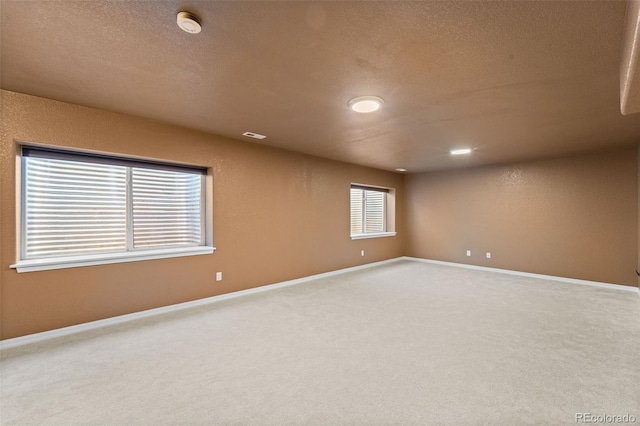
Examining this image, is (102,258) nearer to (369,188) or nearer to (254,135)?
(254,135)

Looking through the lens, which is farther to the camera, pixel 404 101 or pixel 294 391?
pixel 404 101

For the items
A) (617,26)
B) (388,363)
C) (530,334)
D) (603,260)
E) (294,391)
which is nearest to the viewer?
(617,26)

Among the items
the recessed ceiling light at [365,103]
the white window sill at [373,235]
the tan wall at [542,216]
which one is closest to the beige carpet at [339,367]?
the tan wall at [542,216]

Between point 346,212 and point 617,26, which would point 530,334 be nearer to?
point 617,26

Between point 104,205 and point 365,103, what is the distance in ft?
10.1

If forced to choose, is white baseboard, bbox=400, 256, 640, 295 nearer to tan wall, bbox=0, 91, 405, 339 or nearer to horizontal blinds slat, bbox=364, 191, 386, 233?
horizontal blinds slat, bbox=364, 191, 386, 233

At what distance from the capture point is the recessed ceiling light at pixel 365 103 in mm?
2538

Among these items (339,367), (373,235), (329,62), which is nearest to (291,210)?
(373,235)

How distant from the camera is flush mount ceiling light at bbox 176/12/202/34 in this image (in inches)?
57.8

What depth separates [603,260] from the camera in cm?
459

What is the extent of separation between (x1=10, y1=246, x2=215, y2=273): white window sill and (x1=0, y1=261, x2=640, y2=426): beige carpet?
0.71m

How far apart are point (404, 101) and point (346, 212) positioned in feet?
10.8

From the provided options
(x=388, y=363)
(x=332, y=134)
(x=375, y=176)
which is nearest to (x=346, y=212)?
(x=375, y=176)

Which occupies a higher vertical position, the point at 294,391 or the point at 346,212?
the point at 346,212
